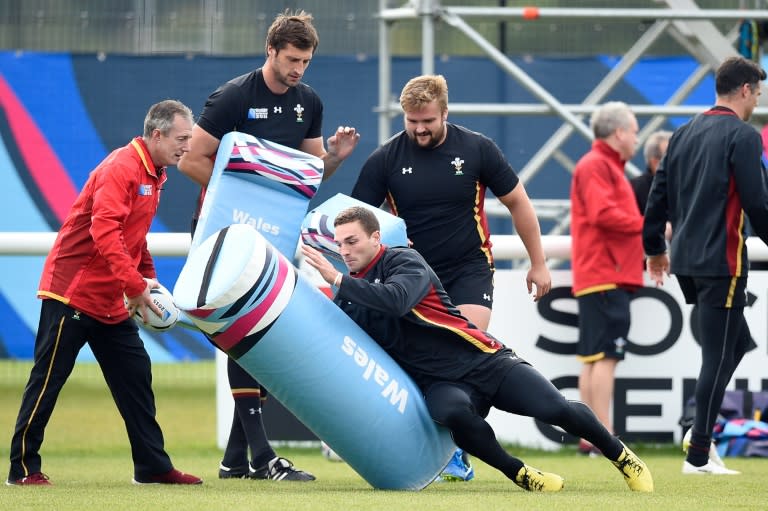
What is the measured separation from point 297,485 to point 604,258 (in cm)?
265

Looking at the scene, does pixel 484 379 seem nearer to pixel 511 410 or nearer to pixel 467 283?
pixel 511 410

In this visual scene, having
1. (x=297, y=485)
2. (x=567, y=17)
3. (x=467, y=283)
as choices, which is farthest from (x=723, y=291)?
(x=567, y=17)

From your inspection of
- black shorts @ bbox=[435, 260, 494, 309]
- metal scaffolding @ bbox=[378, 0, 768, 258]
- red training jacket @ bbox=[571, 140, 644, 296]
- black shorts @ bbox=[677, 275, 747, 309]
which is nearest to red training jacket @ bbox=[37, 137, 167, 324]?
black shorts @ bbox=[435, 260, 494, 309]

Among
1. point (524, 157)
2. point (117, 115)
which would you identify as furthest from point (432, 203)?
point (117, 115)

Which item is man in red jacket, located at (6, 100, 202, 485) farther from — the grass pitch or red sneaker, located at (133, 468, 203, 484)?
red sneaker, located at (133, 468, 203, 484)

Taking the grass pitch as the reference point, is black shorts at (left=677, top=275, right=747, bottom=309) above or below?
above

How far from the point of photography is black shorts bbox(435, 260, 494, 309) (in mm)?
6641

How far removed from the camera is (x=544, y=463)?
7855mm

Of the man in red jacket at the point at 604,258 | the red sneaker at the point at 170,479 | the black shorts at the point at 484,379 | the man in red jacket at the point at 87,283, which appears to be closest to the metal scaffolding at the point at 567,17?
the man in red jacket at the point at 604,258

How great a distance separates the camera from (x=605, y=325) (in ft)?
26.8

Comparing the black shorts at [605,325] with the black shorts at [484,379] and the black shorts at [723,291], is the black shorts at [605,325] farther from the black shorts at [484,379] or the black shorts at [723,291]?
the black shorts at [484,379]

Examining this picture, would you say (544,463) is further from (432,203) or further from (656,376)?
(432,203)

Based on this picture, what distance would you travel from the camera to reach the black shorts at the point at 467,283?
6641mm

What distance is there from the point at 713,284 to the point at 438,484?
1603 mm
